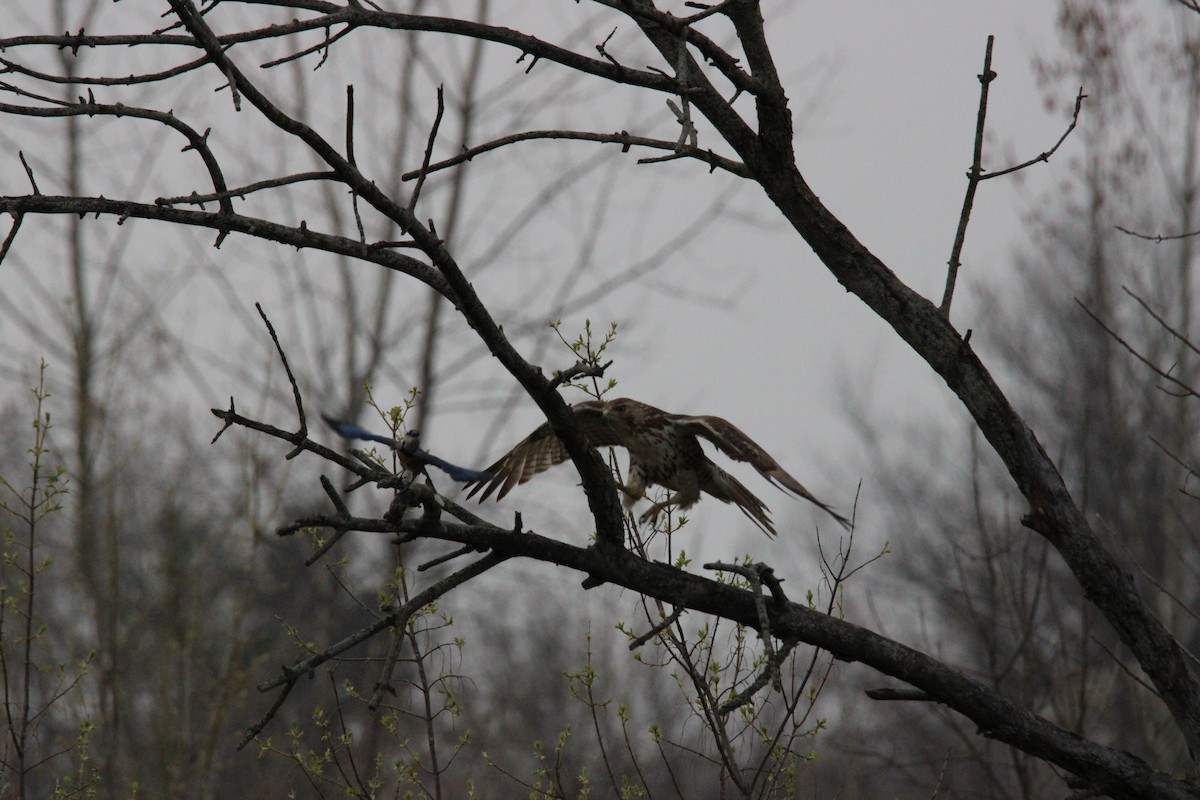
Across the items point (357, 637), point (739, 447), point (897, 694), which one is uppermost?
point (739, 447)

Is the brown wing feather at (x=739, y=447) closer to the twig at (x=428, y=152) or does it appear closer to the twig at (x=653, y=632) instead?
the twig at (x=653, y=632)

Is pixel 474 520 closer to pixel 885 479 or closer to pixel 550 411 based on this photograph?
pixel 550 411

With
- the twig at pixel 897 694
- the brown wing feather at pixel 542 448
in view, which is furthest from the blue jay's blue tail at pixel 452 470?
the brown wing feather at pixel 542 448

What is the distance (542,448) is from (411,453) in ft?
Answer: 8.98

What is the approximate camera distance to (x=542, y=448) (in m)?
5.44

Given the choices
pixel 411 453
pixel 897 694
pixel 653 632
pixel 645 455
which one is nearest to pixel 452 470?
pixel 411 453

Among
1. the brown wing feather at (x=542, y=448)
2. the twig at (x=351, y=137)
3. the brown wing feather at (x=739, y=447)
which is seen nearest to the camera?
the twig at (x=351, y=137)

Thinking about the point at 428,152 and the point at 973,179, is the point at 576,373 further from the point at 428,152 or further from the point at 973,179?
the point at 973,179

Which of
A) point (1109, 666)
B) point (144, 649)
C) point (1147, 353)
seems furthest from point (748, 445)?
point (1147, 353)

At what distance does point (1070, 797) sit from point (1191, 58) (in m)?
10.2

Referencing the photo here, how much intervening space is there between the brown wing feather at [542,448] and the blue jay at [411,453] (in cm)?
206

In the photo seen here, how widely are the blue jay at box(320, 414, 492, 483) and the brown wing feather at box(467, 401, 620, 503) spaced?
2.06 metres

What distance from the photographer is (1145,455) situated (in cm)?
1555

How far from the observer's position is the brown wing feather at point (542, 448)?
5.01 meters
